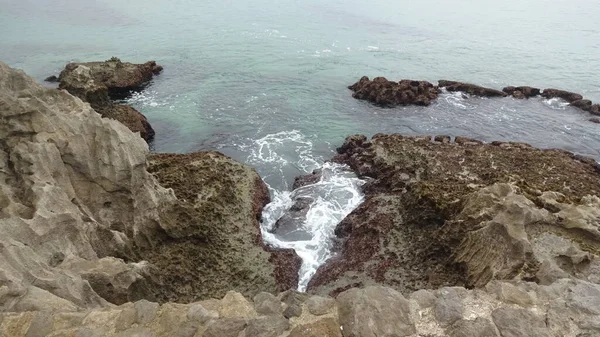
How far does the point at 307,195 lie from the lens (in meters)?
27.5

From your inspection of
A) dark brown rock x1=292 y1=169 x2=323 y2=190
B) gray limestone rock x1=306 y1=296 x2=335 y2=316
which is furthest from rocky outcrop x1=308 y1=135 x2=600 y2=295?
gray limestone rock x1=306 y1=296 x2=335 y2=316

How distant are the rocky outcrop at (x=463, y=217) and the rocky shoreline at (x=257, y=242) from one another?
8 centimetres

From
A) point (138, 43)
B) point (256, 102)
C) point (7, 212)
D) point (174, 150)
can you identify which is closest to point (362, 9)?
point (138, 43)

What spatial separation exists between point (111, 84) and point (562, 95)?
165 ft

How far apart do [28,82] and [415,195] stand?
66.4ft

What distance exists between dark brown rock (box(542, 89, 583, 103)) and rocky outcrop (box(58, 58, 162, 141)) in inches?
1729

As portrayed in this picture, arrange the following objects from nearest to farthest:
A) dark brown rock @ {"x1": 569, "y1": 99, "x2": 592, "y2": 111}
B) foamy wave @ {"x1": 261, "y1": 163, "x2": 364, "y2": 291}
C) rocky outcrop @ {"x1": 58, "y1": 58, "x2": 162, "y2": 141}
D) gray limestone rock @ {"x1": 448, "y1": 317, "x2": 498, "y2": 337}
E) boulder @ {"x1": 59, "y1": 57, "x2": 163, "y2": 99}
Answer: gray limestone rock @ {"x1": 448, "y1": 317, "x2": 498, "y2": 337}
foamy wave @ {"x1": 261, "y1": 163, "x2": 364, "y2": 291}
rocky outcrop @ {"x1": 58, "y1": 58, "x2": 162, "y2": 141}
boulder @ {"x1": 59, "y1": 57, "x2": 163, "y2": 99}
dark brown rock @ {"x1": 569, "y1": 99, "x2": 592, "y2": 111}

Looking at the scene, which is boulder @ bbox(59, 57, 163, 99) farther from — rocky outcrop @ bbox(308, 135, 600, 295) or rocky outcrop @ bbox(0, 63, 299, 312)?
rocky outcrop @ bbox(308, 135, 600, 295)

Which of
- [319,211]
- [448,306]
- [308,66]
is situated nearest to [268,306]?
[448,306]

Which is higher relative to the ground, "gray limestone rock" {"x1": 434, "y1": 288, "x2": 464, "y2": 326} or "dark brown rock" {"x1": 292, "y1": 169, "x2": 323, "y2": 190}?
"gray limestone rock" {"x1": 434, "y1": 288, "x2": 464, "y2": 326}

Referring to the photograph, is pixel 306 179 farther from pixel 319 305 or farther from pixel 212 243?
pixel 319 305

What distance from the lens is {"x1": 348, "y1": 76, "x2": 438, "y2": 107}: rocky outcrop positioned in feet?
144

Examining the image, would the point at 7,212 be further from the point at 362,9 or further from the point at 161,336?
the point at 362,9

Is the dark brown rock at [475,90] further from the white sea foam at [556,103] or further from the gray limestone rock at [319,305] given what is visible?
the gray limestone rock at [319,305]
